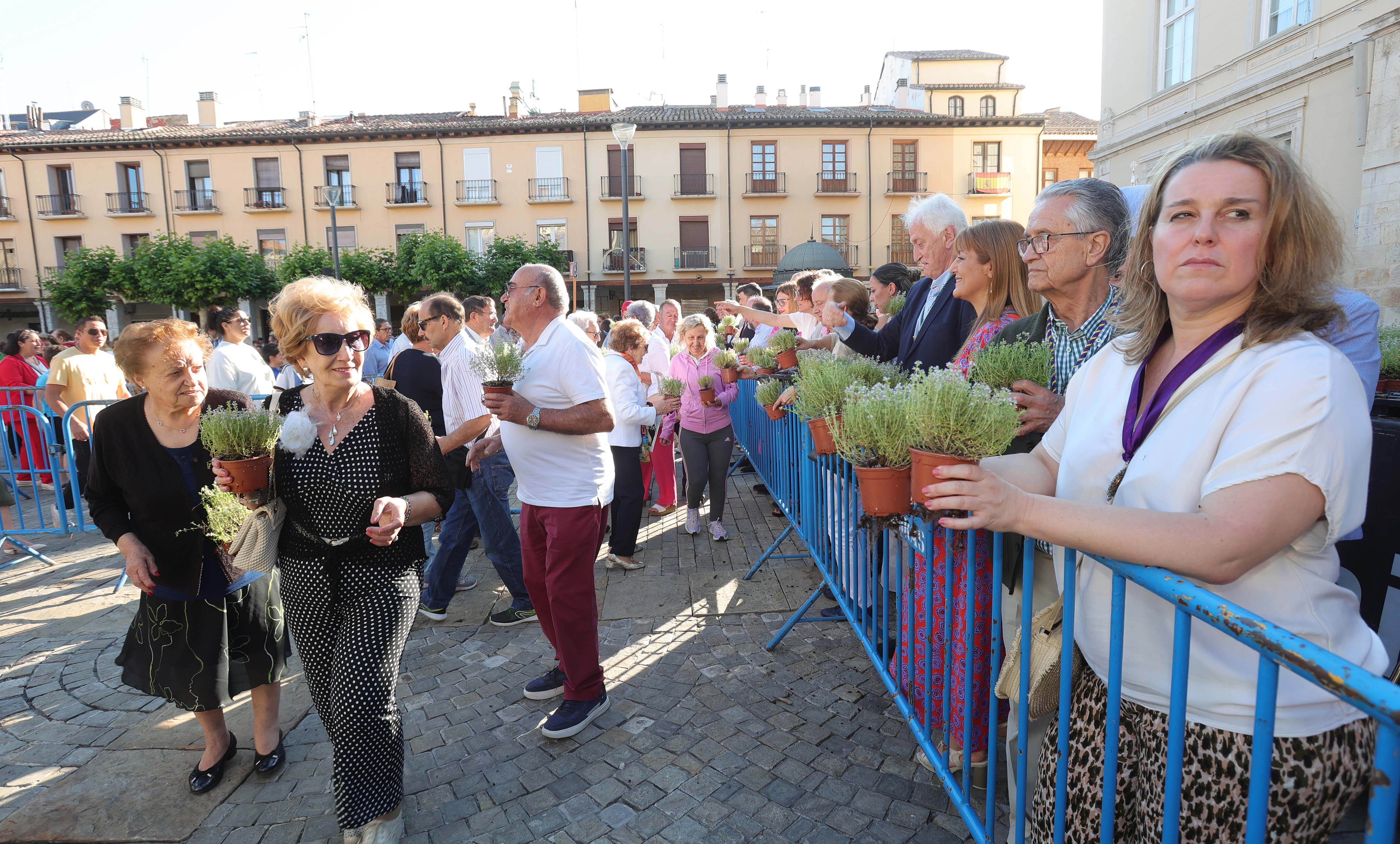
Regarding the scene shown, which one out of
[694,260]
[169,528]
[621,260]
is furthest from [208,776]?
[694,260]

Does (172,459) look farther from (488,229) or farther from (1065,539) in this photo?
(488,229)

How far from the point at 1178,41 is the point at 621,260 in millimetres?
23362

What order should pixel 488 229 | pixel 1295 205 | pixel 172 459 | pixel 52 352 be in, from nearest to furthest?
pixel 1295 205 → pixel 172 459 → pixel 52 352 → pixel 488 229

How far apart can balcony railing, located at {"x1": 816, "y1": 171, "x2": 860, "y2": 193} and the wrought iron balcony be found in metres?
26.6

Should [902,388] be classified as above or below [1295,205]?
below

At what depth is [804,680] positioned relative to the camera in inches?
147

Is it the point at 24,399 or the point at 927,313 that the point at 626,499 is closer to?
the point at 927,313

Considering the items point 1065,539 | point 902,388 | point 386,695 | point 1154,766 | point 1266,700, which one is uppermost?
point 902,388

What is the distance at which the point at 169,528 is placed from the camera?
2.92 m

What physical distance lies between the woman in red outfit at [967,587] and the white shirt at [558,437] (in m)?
1.64

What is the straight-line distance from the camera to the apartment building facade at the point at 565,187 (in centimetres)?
3434

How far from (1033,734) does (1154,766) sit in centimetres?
65

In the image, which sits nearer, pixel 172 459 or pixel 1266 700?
pixel 1266 700

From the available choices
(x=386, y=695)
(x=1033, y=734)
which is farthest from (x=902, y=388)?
(x=386, y=695)
